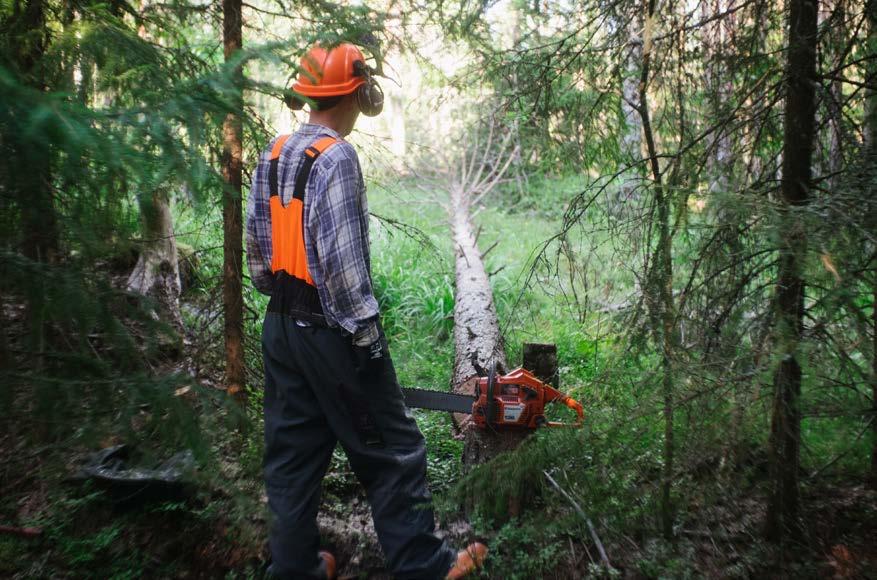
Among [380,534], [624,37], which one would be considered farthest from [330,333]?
[624,37]

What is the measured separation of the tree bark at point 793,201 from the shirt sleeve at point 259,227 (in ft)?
6.66

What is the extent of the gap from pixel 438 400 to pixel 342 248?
1342mm

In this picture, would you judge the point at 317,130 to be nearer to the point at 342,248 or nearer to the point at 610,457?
the point at 342,248

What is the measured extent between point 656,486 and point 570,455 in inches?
13.5

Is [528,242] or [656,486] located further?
[528,242]

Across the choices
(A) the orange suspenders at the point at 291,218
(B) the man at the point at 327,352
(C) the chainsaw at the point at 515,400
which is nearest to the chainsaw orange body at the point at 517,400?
(C) the chainsaw at the point at 515,400

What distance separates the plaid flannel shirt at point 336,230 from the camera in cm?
241

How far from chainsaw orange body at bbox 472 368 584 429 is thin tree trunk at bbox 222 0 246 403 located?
159cm

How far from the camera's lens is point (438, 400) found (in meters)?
3.42

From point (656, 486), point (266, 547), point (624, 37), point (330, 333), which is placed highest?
point (624, 37)

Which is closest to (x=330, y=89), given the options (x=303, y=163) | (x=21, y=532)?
(x=303, y=163)

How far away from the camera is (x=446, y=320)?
277 inches

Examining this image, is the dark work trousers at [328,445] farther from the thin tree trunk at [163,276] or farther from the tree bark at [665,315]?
the thin tree trunk at [163,276]

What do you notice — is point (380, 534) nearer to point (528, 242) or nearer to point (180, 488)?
point (180, 488)
